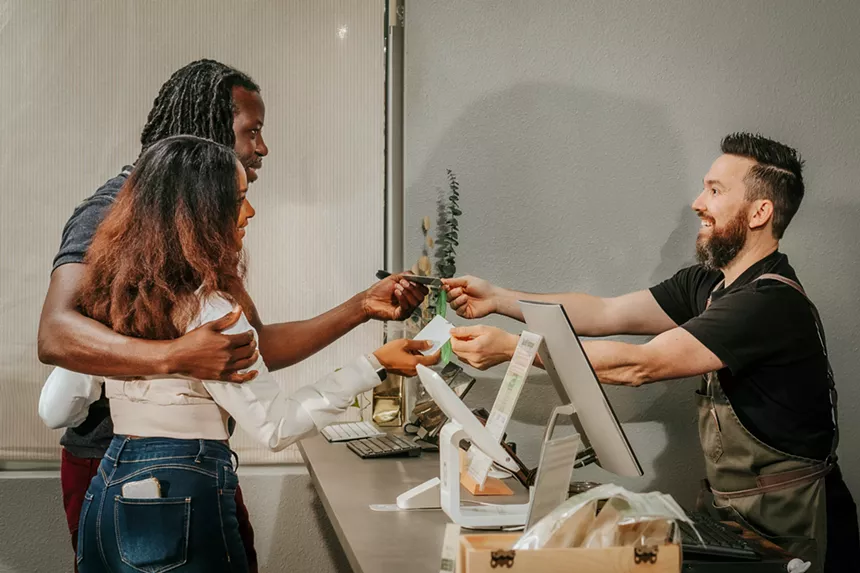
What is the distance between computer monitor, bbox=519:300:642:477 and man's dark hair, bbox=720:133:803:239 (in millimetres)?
1120

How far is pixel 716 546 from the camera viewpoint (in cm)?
152

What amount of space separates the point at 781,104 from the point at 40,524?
2.89 m

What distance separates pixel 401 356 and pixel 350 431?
0.76m

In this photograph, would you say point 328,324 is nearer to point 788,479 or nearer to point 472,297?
point 472,297

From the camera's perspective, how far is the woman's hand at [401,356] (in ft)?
6.84

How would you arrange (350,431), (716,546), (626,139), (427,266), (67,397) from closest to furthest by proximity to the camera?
(716,546), (67,397), (350,431), (427,266), (626,139)

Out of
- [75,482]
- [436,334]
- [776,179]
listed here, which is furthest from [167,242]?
[776,179]

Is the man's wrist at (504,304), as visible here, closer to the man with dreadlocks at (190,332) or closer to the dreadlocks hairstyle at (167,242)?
the man with dreadlocks at (190,332)

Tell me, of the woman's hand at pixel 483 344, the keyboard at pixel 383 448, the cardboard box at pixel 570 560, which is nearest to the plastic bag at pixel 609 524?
the cardboard box at pixel 570 560

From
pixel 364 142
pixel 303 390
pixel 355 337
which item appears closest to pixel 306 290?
pixel 355 337

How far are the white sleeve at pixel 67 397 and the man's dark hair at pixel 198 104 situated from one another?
2.41 ft

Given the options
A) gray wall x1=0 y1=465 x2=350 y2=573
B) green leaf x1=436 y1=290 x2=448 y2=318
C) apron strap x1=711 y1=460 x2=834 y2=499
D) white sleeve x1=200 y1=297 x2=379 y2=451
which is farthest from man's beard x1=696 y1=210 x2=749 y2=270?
gray wall x1=0 y1=465 x2=350 y2=573

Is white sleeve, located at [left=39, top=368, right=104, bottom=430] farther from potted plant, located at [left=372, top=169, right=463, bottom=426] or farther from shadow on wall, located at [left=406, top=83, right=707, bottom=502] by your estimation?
shadow on wall, located at [left=406, top=83, right=707, bottom=502]

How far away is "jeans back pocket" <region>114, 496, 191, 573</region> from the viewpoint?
5.58 ft
